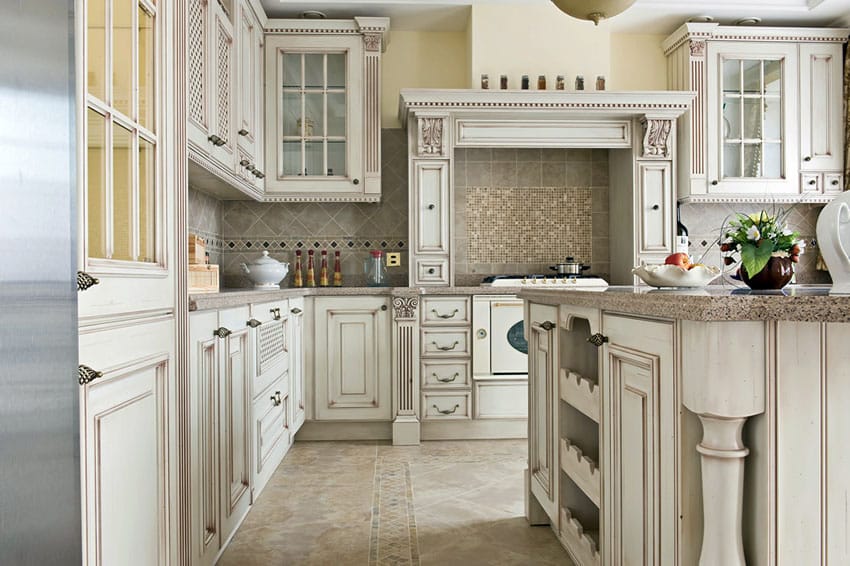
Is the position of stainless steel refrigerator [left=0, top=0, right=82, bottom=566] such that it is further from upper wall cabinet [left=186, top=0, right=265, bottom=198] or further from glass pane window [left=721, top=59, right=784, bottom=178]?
glass pane window [left=721, top=59, right=784, bottom=178]

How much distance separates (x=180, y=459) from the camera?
1627mm

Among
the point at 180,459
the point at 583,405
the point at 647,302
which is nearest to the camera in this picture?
the point at 647,302

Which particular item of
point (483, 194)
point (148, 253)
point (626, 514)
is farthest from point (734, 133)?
point (148, 253)

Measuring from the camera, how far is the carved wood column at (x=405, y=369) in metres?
3.71

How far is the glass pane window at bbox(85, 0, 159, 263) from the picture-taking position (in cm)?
122

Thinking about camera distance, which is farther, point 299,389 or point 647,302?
point 299,389

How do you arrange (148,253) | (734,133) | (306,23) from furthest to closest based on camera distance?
(734,133), (306,23), (148,253)

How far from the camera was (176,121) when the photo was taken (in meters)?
1.67

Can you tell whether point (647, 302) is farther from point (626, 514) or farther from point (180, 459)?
point (180, 459)

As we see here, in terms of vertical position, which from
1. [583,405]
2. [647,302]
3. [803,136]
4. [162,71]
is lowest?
[583,405]

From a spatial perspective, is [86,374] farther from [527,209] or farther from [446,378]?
[527,209]

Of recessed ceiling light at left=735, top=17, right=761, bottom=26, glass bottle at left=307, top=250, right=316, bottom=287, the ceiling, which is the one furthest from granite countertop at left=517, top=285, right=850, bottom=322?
recessed ceiling light at left=735, top=17, right=761, bottom=26

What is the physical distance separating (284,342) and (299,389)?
53 centimetres

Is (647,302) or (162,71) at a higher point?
(162,71)
